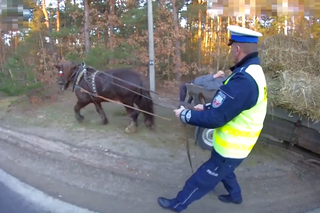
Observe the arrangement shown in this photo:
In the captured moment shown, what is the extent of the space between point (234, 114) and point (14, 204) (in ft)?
9.13

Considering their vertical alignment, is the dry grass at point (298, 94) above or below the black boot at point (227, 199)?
above

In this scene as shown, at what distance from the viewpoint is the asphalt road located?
329cm

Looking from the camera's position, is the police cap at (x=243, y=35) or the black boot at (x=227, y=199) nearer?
Result: the police cap at (x=243, y=35)

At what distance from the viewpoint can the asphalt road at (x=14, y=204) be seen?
10.8ft

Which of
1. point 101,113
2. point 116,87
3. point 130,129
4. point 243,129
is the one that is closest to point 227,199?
point 243,129

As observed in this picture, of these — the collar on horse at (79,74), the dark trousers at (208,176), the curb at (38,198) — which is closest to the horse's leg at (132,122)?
the collar on horse at (79,74)

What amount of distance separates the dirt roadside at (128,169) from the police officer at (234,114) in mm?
744

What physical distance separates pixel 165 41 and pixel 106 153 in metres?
8.30

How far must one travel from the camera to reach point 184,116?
2.72m

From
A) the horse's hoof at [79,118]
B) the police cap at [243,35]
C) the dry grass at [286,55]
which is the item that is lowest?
the horse's hoof at [79,118]

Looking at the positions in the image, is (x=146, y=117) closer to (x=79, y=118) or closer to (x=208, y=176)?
(x=79, y=118)

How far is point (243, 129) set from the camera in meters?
2.68

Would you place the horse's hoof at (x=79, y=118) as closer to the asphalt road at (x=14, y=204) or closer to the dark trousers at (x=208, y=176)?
the asphalt road at (x=14, y=204)

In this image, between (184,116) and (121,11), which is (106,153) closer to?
(184,116)
